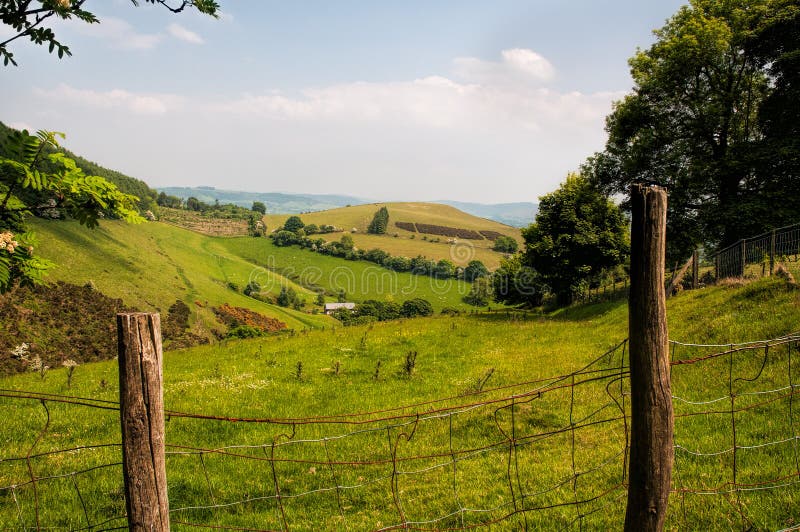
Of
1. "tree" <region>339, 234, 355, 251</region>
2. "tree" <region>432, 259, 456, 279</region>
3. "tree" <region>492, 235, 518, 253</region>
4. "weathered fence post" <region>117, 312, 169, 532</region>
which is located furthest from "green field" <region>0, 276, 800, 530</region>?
"tree" <region>492, 235, 518, 253</region>

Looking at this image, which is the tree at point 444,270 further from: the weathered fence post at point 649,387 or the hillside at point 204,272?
the weathered fence post at point 649,387

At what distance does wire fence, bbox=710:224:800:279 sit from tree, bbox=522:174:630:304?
6755mm

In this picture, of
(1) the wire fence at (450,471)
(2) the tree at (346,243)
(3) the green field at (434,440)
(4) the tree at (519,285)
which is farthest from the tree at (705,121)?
(2) the tree at (346,243)

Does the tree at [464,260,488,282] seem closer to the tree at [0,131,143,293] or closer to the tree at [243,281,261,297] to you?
the tree at [243,281,261,297]

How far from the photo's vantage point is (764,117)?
86.2 feet

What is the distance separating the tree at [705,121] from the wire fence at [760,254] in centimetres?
244

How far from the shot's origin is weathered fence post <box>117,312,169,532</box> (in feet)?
11.7

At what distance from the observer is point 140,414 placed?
3.62 meters

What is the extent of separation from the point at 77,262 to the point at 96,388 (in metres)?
84.5

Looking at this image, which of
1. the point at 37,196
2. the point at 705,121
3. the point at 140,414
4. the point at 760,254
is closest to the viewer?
the point at 140,414

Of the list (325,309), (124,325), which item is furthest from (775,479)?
(325,309)

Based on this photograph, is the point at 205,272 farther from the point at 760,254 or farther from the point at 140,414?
the point at 140,414

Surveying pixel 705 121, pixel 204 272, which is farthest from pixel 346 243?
pixel 705 121

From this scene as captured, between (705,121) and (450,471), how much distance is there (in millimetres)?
29284
